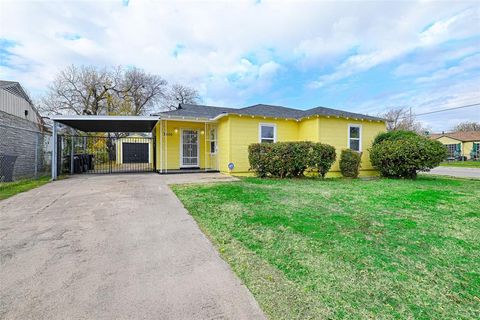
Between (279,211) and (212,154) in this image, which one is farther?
(212,154)

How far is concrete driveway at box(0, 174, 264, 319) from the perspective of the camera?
181 centimetres

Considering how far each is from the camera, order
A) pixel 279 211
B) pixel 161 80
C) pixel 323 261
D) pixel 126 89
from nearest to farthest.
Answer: pixel 323 261
pixel 279 211
pixel 126 89
pixel 161 80

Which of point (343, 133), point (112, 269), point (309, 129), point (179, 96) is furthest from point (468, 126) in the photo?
point (112, 269)

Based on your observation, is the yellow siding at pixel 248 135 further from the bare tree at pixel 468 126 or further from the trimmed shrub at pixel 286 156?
the bare tree at pixel 468 126

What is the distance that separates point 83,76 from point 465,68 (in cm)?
3566

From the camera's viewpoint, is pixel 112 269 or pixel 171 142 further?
pixel 171 142

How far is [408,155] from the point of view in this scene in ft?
31.5

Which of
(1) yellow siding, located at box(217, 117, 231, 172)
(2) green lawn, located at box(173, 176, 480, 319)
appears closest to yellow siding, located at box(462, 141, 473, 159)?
(2) green lawn, located at box(173, 176, 480, 319)

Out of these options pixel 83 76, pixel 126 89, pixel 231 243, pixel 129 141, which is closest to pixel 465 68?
pixel 231 243

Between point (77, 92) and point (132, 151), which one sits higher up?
point (77, 92)

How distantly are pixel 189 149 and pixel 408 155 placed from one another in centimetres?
1029

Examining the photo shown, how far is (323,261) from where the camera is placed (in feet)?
8.47

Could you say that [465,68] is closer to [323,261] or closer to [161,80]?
[323,261]

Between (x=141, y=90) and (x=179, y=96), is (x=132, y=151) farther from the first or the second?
(x=179, y=96)
